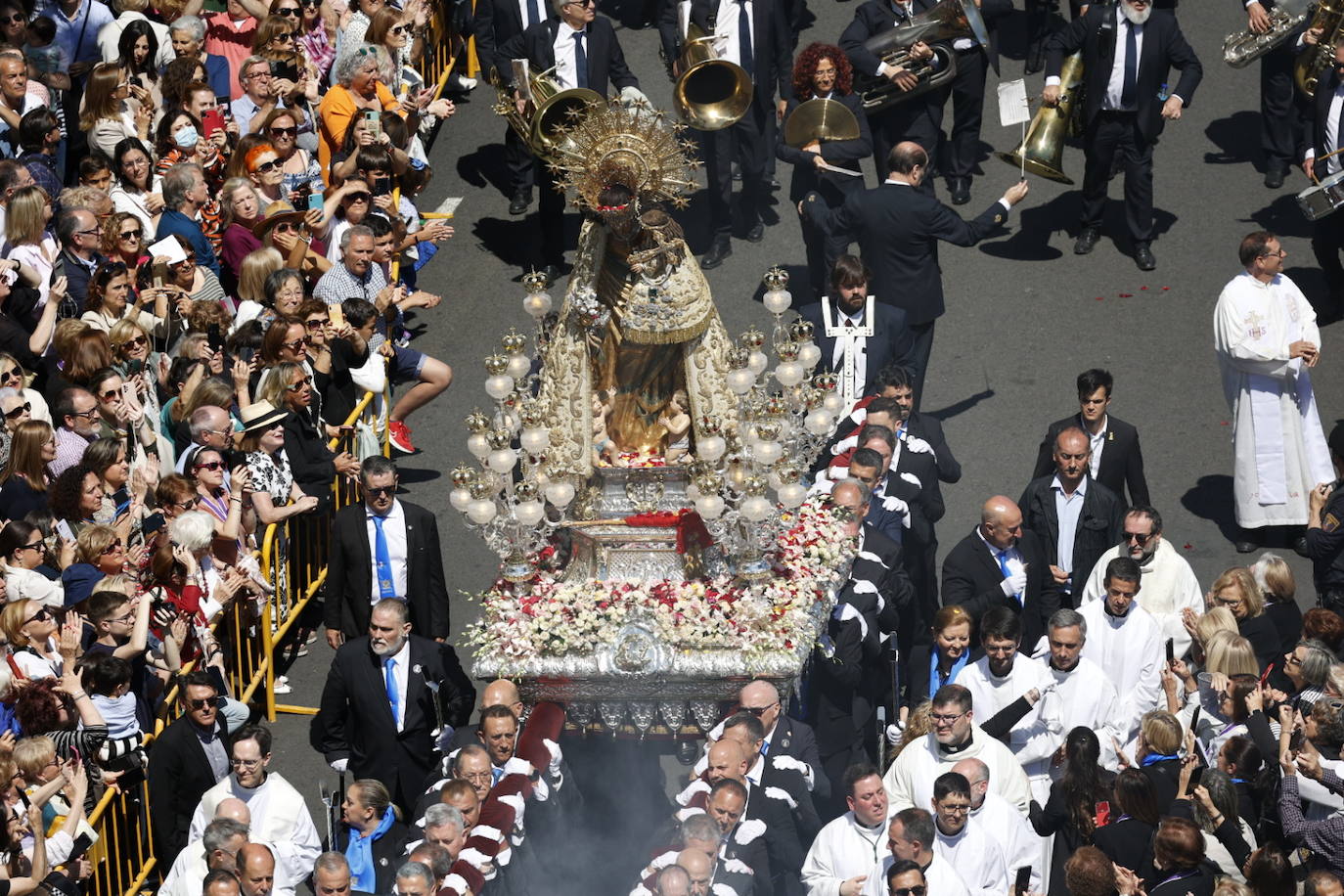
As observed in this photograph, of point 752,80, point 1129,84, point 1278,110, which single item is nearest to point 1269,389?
point 1129,84

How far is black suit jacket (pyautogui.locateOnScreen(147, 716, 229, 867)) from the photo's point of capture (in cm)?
1306

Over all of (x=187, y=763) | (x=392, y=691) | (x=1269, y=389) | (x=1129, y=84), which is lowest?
(x=187, y=763)

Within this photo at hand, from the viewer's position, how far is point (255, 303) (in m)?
16.2

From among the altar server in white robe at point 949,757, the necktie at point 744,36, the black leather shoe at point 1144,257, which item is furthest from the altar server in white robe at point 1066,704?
the necktie at point 744,36

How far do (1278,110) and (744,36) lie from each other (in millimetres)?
4537

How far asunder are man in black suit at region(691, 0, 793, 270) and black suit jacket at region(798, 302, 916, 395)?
2.92 meters

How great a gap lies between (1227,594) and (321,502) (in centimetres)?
563

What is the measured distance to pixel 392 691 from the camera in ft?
44.8

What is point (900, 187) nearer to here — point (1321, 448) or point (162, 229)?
point (1321, 448)

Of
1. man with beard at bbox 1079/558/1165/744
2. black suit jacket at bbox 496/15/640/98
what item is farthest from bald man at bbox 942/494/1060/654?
black suit jacket at bbox 496/15/640/98

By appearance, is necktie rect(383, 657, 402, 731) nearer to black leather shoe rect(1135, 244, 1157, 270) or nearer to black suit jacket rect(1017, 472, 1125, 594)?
black suit jacket rect(1017, 472, 1125, 594)

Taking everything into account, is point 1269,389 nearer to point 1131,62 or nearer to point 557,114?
point 1131,62

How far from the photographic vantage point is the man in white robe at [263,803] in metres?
12.7

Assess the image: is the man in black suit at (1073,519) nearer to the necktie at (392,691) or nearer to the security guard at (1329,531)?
the security guard at (1329,531)
